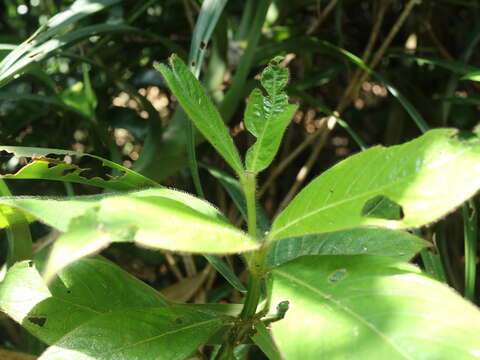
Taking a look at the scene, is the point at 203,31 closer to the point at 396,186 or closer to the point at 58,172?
the point at 58,172

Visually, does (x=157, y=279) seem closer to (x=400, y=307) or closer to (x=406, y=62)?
(x=406, y=62)

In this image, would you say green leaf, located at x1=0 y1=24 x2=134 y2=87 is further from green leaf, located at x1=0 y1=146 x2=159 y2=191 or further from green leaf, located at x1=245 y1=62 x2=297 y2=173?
green leaf, located at x1=245 y1=62 x2=297 y2=173

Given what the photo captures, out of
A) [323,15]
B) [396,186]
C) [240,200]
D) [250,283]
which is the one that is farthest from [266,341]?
[323,15]

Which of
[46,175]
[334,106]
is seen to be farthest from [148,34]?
[334,106]

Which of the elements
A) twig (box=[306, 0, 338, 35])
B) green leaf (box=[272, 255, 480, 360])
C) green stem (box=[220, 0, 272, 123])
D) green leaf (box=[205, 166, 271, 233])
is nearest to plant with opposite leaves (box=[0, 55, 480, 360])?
green leaf (box=[272, 255, 480, 360])

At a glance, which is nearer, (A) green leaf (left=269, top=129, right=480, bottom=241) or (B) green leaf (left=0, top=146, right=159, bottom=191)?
(A) green leaf (left=269, top=129, right=480, bottom=241)
